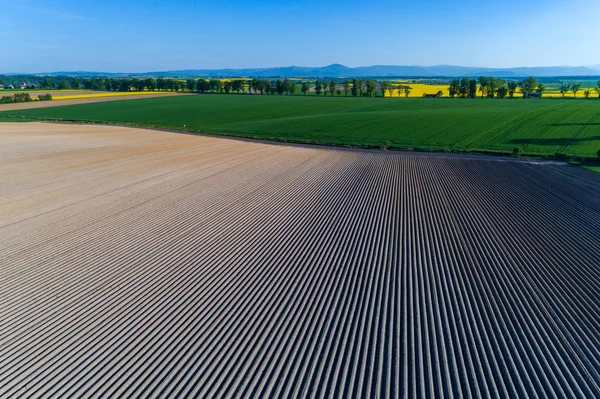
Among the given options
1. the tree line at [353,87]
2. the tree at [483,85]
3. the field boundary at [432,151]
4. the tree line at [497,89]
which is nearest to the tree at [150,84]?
the tree line at [353,87]

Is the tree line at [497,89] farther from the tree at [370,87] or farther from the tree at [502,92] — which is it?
the tree at [370,87]

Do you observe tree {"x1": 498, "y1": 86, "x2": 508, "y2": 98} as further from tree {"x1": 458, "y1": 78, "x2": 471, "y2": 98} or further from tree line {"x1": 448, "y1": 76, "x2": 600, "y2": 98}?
tree {"x1": 458, "y1": 78, "x2": 471, "y2": 98}

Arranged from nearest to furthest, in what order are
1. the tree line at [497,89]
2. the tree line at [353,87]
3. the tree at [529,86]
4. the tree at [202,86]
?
the tree at [529,86] → the tree line at [497,89] → the tree line at [353,87] → the tree at [202,86]

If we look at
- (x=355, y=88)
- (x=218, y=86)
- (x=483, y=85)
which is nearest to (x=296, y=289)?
(x=483, y=85)

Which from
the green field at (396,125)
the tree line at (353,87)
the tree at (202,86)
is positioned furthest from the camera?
the tree at (202,86)

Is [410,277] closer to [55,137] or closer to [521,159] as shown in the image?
[521,159]

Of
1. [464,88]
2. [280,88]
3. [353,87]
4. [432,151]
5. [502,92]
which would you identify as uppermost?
[464,88]

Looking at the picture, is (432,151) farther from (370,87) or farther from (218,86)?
(218,86)

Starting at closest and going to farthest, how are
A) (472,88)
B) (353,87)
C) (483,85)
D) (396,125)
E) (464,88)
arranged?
(396,125) < (472,88) < (483,85) < (464,88) < (353,87)
